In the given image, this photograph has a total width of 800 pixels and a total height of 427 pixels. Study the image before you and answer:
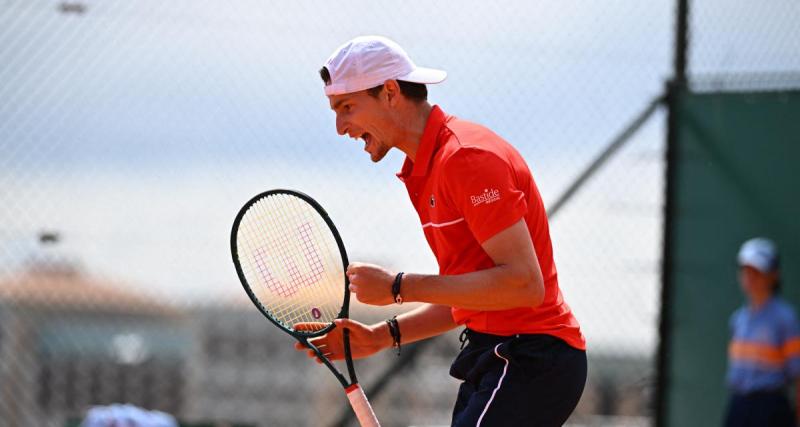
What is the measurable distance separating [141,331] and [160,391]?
33 cm

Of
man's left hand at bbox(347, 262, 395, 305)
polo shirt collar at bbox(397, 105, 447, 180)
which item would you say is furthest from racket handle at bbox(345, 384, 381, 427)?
polo shirt collar at bbox(397, 105, 447, 180)

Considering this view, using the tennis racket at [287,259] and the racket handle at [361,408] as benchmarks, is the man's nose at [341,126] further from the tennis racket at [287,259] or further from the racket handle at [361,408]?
the racket handle at [361,408]

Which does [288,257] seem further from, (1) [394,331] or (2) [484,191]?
(2) [484,191]

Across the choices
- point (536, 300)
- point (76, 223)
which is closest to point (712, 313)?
point (76, 223)

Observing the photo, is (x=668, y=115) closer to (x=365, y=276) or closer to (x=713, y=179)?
(x=713, y=179)

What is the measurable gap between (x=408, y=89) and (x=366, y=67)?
14 centimetres

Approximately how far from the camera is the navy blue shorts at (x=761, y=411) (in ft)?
20.4

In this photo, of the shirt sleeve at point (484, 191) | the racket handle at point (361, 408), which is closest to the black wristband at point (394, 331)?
the racket handle at point (361, 408)

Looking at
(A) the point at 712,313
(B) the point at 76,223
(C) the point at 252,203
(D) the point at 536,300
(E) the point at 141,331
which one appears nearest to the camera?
(D) the point at 536,300

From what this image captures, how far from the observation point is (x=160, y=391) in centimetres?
619

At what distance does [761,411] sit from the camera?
6219mm

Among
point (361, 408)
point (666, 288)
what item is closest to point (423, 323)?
point (361, 408)

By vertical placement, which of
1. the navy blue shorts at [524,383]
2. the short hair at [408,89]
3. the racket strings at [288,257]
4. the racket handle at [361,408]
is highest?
the short hair at [408,89]

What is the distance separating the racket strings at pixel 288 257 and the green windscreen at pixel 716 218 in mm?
3368
